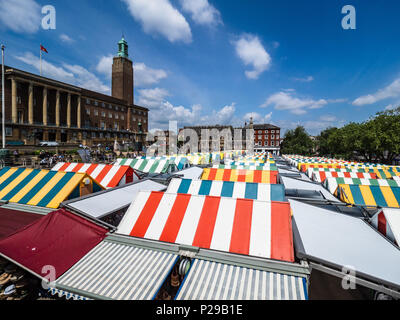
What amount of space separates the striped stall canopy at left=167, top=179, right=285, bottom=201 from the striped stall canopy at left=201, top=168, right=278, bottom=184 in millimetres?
2376

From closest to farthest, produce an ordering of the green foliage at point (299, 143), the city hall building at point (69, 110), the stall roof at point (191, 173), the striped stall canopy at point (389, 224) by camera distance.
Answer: the striped stall canopy at point (389, 224), the stall roof at point (191, 173), the city hall building at point (69, 110), the green foliage at point (299, 143)

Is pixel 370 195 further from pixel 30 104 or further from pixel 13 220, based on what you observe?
pixel 30 104

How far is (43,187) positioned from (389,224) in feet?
26.9

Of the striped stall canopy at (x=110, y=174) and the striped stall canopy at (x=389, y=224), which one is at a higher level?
the striped stall canopy at (x=110, y=174)

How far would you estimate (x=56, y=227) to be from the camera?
3.57 m

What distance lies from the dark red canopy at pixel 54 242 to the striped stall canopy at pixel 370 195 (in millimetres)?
7362

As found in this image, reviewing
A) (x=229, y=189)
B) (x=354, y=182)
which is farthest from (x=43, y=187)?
(x=354, y=182)

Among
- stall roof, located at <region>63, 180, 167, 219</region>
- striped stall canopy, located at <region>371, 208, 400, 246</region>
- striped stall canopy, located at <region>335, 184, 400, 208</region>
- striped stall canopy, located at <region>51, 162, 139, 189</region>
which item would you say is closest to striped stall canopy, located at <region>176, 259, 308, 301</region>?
striped stall canopy, located at <region>371, 208, 400, 246</region>

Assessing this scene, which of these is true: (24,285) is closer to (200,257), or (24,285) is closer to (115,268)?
(115,268)

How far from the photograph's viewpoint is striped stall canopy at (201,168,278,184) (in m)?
8.24

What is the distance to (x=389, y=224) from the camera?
11.1 feet

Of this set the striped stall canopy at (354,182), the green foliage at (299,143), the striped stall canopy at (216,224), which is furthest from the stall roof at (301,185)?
the green foliage at (299,143)

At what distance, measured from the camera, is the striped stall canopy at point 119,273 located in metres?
2.39

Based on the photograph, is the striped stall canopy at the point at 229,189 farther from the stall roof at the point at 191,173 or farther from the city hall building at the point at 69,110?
the city hall building at the point at 69,110
